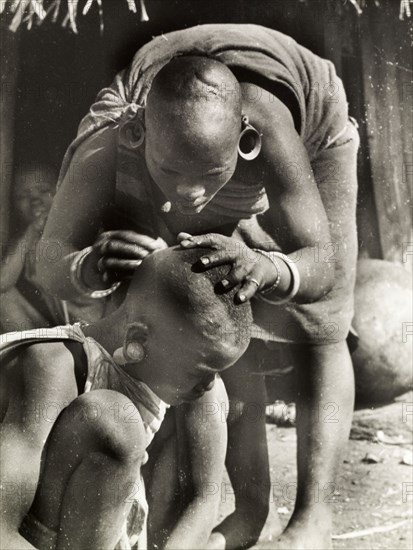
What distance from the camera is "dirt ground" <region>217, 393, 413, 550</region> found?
3367 millimetres

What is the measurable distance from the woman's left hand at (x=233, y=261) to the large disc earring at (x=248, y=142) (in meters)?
0.32

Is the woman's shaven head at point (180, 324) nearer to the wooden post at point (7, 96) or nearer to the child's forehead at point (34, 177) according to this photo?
the child's forehead at point (34, 177)

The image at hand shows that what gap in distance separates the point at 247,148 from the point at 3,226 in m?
0.83

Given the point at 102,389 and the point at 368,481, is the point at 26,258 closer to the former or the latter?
the point at 102,389

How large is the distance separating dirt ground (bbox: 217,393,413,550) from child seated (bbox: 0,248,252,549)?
627 millimetres

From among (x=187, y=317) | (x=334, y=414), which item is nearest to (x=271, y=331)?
(x=334, y=414)

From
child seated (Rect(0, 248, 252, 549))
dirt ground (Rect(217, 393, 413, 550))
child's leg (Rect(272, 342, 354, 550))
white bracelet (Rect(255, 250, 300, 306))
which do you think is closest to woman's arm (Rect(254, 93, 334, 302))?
white bracelet (Rect(255, 250, 300, 306))

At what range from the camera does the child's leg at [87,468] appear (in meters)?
2.75

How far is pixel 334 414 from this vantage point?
10.9ft

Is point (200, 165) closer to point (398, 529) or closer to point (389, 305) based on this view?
point (389, 305)

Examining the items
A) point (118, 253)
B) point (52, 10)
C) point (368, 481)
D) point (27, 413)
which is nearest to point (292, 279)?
point (118, 253)

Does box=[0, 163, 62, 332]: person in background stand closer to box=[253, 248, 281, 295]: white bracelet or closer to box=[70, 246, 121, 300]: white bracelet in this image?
box=[70, 246, 121, 300]: white bracelet

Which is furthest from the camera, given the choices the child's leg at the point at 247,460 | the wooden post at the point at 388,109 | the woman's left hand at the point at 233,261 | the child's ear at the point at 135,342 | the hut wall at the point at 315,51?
the wooden post at the point at 388,109

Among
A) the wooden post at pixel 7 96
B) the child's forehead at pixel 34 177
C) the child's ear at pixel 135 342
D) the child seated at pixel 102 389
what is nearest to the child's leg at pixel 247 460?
the child seated at pixel 102 389
